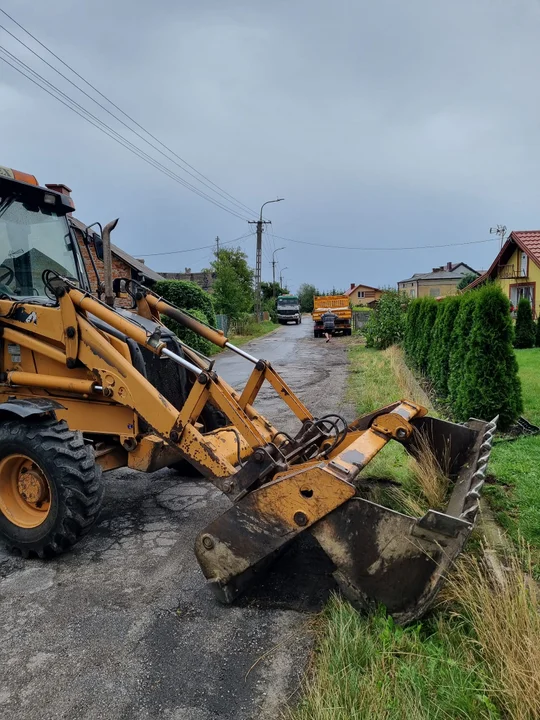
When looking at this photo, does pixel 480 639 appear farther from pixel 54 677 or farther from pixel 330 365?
pixel 330 365

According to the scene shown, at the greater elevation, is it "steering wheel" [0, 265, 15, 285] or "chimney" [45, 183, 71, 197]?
"chimney" [45, 183, 71, 197]

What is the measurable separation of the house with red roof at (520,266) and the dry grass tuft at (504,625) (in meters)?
24.3

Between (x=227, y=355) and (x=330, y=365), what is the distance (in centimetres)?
529

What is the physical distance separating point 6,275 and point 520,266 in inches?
1166

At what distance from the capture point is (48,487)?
4.12 metres

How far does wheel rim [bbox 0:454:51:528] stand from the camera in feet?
13.5

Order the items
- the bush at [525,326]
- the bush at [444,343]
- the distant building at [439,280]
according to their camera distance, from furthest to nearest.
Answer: the distant building at [439,280] < the bush at [525,326] < the bush at [444,343]

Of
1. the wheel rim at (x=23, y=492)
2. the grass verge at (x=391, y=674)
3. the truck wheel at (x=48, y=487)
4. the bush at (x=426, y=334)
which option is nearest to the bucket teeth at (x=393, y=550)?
the grass verge at (x=391, y=674)

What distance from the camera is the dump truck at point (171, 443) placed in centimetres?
287

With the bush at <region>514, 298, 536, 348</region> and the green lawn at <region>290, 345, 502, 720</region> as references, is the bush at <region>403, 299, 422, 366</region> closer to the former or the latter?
the bush at <region>514, 298, 536, 348</region>

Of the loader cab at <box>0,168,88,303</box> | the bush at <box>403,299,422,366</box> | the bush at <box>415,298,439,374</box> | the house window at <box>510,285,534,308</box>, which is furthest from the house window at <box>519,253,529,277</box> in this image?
the loader cab at <box>0,168,88,303</box>

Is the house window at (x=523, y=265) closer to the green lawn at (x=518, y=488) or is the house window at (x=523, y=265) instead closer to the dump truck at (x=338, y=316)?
the dump truck at (x=338, y=316)

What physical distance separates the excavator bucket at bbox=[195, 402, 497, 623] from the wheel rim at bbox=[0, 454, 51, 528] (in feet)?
5.32

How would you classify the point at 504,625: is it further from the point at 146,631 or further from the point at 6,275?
the point at 6,275
